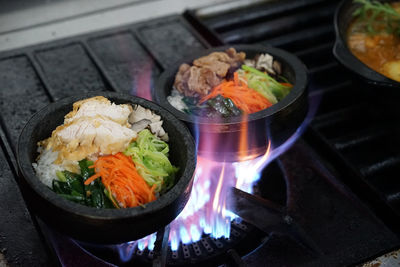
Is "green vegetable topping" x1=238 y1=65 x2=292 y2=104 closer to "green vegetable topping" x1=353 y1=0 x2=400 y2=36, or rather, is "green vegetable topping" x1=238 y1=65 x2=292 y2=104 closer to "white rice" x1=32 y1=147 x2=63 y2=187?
"green vegetable topping" x1=353 y1=0 x2=400 y2=36

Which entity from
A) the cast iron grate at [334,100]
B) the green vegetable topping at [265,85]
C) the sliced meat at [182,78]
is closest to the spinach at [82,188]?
the sliced meat at [182,78]

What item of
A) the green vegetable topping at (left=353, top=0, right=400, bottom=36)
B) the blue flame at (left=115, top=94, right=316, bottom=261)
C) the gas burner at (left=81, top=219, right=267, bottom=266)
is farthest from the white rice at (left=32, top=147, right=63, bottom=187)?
the green vegetable topping at (left=353, top=0, right=400, bottom=36)

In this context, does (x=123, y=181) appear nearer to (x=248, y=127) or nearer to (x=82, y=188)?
(x=82, y=188)

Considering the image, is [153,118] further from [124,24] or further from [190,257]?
[124,24]

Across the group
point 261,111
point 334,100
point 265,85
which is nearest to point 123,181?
point 261,111

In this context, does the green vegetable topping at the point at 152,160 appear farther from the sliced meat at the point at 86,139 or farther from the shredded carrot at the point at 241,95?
the shredded carrot at the point at 241,95
